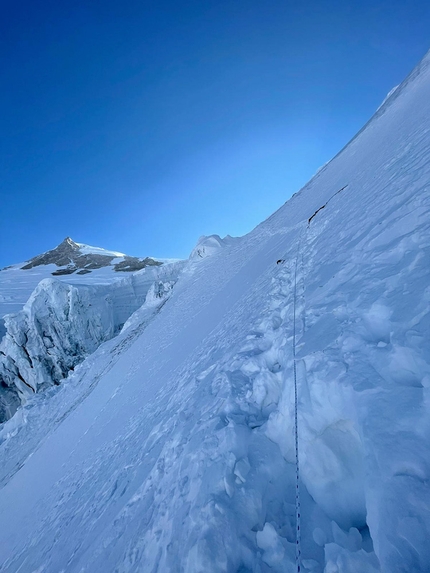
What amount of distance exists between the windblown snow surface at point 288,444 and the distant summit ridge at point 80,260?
44.6 metres

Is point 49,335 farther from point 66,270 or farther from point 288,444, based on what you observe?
point 66,270

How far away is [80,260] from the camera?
55.6 m

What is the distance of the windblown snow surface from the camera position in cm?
136

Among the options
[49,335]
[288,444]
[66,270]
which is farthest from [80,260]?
[288,444]

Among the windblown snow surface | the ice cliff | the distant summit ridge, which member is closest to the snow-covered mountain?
the distant summit ridge

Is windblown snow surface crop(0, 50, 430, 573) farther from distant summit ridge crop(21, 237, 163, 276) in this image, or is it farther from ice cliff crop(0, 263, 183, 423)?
distant summit ridge crop(21, 237, 163, 276)

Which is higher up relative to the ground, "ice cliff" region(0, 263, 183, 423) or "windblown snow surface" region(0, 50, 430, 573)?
"ice cliff" region(0, 263, 183, 423)

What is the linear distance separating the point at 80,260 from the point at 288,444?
205 feet

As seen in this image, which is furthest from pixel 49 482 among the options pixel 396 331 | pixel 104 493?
pixel 396 331

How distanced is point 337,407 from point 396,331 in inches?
28.9

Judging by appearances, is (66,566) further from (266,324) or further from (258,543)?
(266,324)

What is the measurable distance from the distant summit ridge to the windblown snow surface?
44.6 meters

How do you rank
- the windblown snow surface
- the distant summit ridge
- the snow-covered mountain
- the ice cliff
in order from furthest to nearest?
the distant summit ridge → the snow-covered mountain → the ice cliff → the windblown snow surface

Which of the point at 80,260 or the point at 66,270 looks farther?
the point at 80,260
